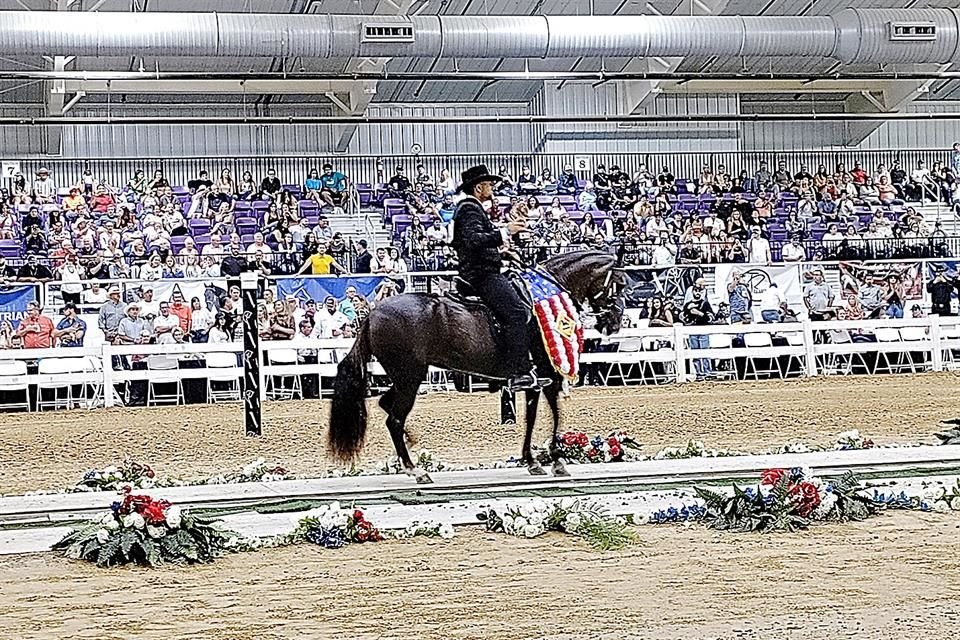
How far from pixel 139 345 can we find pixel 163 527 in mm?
10004

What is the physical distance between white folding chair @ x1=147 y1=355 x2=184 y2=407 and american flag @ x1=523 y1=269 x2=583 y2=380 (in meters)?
8.58

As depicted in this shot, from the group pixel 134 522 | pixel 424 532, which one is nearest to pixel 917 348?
pixel 424 532

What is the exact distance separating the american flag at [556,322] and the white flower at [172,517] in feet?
9.41

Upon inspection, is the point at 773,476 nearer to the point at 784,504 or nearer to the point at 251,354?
the point at 784,504

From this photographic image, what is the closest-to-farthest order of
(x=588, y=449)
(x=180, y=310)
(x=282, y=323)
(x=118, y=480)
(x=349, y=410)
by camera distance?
(x=349, y=410) < (x=118, y=480) < (x=588, y=449) < (x=180, y=310) < (x=282, y=323)

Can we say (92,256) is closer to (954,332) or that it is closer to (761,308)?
(761,308)

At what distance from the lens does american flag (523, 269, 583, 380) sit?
8727 millimetres

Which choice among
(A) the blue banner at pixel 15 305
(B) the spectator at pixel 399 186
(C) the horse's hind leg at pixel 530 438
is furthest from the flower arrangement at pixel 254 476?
(B) the spectator at pixel 399 186

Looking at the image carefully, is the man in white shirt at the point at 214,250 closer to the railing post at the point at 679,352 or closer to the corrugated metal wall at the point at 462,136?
the railing post at the point at 679,352

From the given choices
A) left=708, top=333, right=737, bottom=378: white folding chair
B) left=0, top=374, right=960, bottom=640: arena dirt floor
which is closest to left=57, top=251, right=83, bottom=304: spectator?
left=0, top=374, right=960, bottom=640: arena dirt floor

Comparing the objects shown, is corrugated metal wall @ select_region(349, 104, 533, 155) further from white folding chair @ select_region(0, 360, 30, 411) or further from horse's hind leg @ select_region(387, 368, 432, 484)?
horse's hind leg @ select_region(387, 368, 432, 484)

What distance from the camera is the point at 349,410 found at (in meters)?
8.44

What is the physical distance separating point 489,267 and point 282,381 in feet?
28.4

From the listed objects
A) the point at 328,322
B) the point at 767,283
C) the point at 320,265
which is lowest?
the point at 328,322
